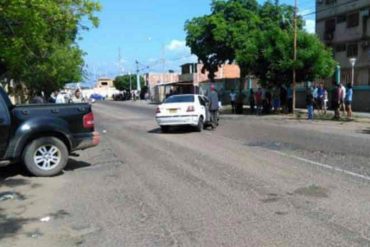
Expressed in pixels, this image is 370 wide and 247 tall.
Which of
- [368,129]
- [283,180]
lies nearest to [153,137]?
[368,129]

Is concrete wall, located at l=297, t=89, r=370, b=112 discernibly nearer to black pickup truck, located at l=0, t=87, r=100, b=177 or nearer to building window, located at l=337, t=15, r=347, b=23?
building window, located at l=337, t=15, r=347, b=23

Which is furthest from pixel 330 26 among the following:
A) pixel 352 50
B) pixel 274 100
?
pixel 274 100

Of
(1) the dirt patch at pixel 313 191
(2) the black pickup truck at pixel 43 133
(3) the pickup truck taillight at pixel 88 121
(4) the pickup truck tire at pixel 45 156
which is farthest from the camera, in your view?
(3) the pickup truck taillight at pixel 88 121

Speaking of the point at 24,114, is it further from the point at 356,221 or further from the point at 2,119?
the point at 356,221

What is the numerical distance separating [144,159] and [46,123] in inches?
120

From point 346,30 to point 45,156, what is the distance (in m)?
38.7

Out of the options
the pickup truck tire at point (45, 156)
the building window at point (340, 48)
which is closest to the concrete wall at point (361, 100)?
the building window at point (340, 48)

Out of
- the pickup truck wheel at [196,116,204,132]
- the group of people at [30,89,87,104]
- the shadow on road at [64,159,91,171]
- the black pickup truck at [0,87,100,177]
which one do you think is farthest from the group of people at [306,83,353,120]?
the black pickup truck at [0,87,100,177]

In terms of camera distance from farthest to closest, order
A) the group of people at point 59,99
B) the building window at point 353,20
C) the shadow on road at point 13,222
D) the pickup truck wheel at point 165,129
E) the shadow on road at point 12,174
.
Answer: the building window at point 353,20
the group of people at point 59,99
the pickup truck wheel at point 165,129
the shadow on road at point 12,174
the shadow on road at point 13,222

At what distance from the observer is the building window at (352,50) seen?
44.9m

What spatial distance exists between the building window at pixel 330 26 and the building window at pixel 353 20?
242 cm

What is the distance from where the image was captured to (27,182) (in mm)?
11117

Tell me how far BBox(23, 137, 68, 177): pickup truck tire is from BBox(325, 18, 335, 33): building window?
132 feet

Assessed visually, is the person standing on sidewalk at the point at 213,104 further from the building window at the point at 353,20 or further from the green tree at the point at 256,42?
the building window at the point at 353,20
